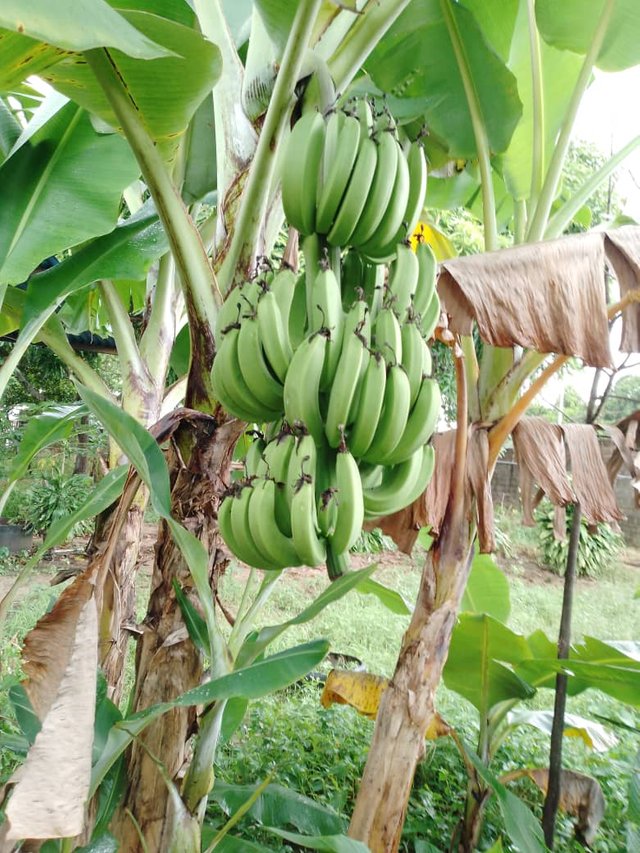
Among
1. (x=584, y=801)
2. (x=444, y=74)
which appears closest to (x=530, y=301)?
(x=444, y=74)

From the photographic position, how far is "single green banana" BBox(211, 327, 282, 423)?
82 centimetres

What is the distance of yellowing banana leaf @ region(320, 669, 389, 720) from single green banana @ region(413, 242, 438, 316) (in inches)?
49.9

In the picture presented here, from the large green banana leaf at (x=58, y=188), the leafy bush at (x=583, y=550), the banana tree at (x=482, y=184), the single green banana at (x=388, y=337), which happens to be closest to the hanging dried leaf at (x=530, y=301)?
the banana tree at (x=482, y=184)

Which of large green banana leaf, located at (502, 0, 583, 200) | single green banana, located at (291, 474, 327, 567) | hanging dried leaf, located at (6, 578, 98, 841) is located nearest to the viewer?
hanging dried leaf, located at (6, 578, 98, 841)

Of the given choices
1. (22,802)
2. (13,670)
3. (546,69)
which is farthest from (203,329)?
(13,670)

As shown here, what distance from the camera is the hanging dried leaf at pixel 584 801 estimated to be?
1649 mm

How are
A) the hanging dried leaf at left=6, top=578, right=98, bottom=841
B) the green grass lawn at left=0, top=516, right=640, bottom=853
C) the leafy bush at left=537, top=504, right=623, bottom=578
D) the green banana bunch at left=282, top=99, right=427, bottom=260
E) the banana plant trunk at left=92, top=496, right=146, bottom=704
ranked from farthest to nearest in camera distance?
the leafy bush at left=537, top=504, right=623, bottom=578 < the green grass lawn at left=0, top=516, right=640, bottom=853 < the banana plant trunk at left=92, top=496, right=146, bottom=704 < the green banana bunch at left=282, top=99, right=427, bottom=260 < the hanging dried leaf at left=6, top=578, right=98, bottom=841

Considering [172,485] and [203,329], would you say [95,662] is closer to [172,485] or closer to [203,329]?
[172,485]

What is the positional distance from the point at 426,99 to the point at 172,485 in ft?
3.63

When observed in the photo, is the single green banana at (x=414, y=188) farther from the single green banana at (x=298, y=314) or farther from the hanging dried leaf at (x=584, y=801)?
the hanging dried leaf at (x=584, y=801)

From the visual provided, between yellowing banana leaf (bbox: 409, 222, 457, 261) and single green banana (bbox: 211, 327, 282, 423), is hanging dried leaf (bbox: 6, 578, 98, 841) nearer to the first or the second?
single green banana (bbox: 211, 327, 282, 423)

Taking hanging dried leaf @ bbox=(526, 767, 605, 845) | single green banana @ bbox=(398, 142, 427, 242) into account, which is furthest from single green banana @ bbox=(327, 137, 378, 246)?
hanging dried leaf @ bbox=(526, 767, 605, 845)

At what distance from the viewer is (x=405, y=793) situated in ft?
4.09

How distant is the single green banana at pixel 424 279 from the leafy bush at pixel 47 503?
15.9ft
